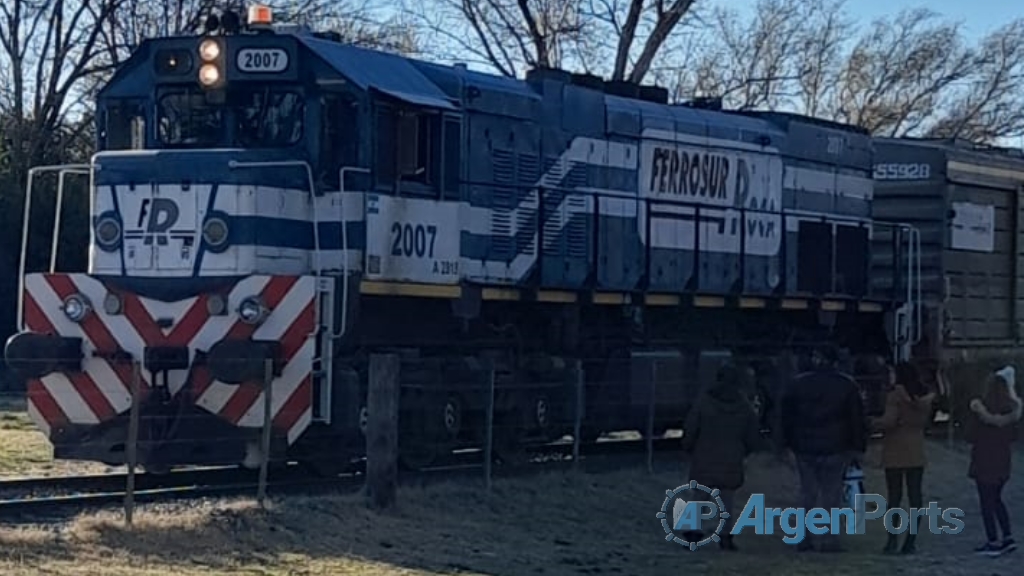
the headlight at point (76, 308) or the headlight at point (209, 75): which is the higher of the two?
the headlight at point (209, 75)

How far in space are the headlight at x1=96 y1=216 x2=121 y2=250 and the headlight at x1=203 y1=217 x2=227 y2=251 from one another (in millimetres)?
969

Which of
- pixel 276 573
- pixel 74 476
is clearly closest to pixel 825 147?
pixel 74 476

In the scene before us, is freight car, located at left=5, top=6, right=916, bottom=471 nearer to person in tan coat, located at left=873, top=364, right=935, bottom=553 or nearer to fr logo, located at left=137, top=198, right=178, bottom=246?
fr logo, located at left=137, top=198, right=178, bottom=246

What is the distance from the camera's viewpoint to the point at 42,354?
15.7 meters

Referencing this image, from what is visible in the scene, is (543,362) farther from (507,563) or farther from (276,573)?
(276,573)

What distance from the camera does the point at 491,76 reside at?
19359mm

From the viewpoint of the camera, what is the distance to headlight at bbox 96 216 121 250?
16375 millimetres

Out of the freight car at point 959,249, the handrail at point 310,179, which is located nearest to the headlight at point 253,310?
the handrail at point 310,179

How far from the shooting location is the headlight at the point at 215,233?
1590cm

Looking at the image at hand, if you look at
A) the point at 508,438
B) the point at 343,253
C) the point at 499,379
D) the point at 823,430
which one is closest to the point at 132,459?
the point at 343,253

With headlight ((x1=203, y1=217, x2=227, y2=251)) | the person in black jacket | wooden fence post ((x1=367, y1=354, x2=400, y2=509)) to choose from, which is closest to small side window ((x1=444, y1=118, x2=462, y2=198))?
headlight ((x1=203, y1=217, x2=227, y2=251))

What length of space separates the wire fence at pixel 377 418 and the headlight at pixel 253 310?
0.59 m

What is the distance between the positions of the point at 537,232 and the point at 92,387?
217 inches

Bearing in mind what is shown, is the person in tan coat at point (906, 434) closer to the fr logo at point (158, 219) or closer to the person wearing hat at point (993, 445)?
the person wearing hat at point (993, 445)
